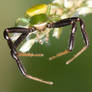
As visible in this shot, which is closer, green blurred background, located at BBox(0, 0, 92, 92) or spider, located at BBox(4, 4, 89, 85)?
spider, located at BBox(4, 4, 89, 85)

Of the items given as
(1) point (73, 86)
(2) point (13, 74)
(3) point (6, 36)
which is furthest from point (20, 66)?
(2) point (13, 74)

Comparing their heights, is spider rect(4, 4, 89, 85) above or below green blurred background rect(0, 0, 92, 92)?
above

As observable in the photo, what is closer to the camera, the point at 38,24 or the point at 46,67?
the point at 38,24

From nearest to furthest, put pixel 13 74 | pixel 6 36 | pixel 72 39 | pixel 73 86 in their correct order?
pixel 72 39
pixel 6 36
pixel 73 86
pixel 13 74

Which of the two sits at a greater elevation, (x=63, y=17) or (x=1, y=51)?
(x=63, y=17)

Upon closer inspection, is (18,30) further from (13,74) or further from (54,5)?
(13,74)

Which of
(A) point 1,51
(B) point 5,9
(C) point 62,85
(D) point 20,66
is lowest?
(C) point 62,85

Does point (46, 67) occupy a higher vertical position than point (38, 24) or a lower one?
lower

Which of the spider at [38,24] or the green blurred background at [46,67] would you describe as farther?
the green blurred background at [46,67]
